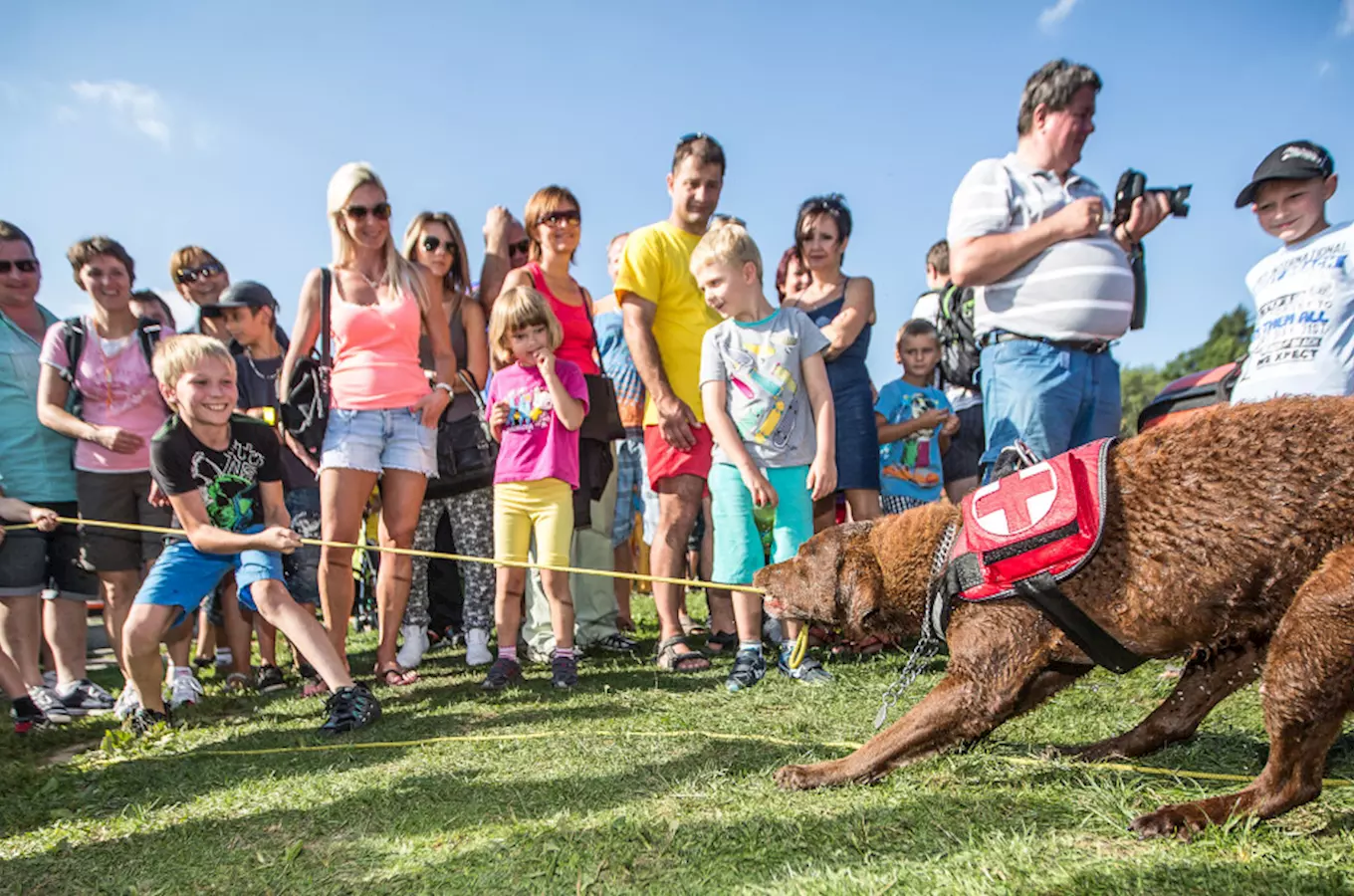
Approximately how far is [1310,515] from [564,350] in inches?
167

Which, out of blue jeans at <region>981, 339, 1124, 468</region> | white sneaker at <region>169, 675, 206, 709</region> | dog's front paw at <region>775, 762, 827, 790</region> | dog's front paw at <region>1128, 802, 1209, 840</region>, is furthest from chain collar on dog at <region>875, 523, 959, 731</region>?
white sneaker at <region>169, 675, 206, 709</region>

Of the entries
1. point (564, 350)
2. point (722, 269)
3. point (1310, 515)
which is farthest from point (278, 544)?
point (1310, 515)

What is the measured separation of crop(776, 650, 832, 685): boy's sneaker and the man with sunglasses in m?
4.10

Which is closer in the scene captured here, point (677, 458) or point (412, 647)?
point (677, 458)

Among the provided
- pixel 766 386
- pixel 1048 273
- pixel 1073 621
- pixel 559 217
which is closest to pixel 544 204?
pixel 559 217

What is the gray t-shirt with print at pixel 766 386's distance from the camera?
4629 millimetres

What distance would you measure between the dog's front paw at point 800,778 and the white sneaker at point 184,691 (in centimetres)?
385

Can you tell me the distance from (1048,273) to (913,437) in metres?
2.23

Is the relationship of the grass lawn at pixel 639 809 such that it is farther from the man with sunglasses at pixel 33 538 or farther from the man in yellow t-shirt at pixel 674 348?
the man with sunglasses at pixel 33 538

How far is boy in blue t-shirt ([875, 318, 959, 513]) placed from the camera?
19.3 feet

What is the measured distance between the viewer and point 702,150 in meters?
5.33

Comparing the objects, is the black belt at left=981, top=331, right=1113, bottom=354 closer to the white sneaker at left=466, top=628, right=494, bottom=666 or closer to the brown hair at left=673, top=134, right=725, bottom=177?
the brown hair at left=673, top=134, right=725, bottom=177

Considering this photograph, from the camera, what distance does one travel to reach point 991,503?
8.80ft

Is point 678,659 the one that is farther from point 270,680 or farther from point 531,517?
point 270,680
